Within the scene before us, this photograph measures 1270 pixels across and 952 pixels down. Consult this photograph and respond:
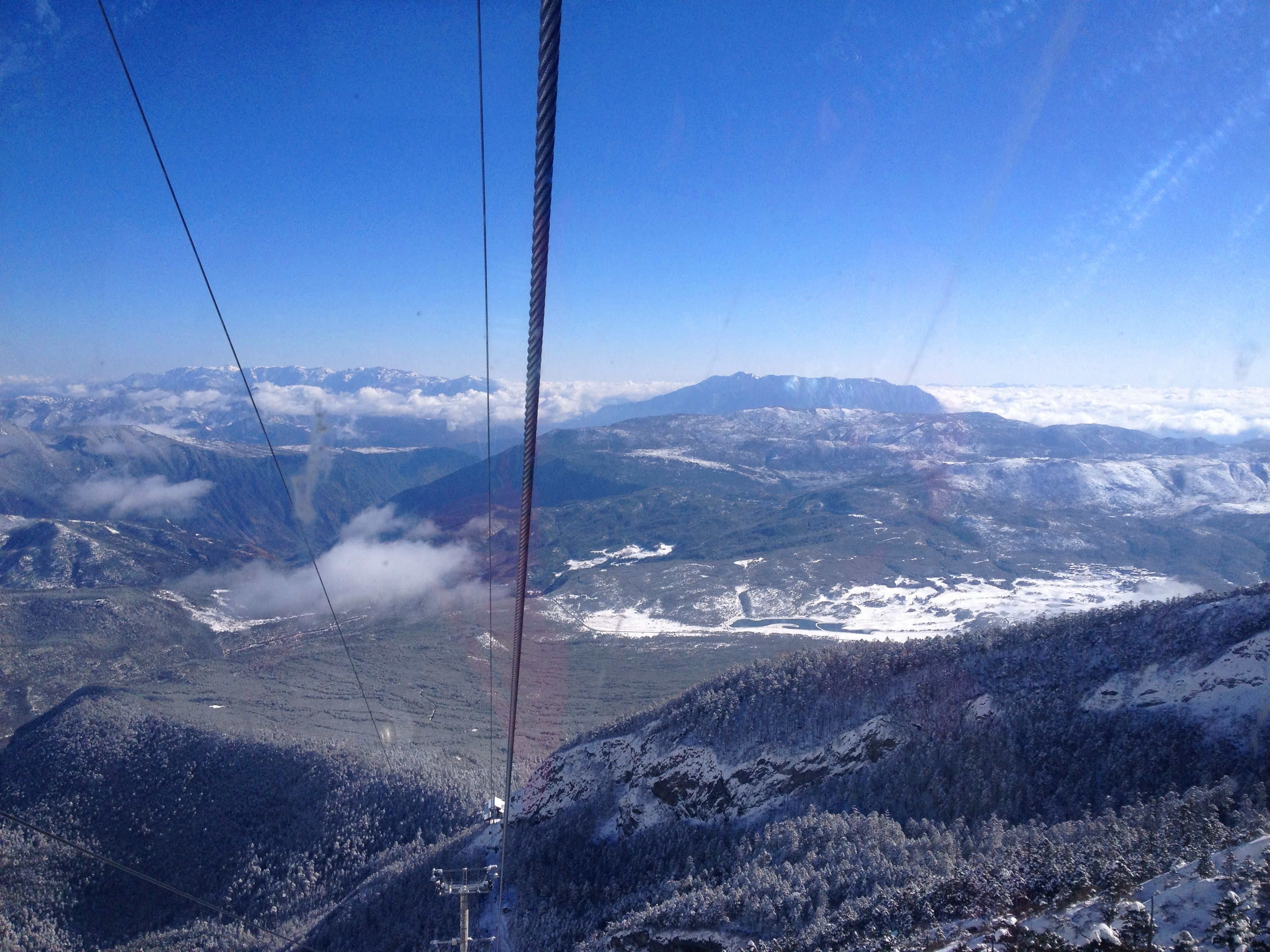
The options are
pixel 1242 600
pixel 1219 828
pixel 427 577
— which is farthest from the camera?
pixel 427 577

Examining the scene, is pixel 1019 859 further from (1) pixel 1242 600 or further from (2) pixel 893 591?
(2) pixel 893 591

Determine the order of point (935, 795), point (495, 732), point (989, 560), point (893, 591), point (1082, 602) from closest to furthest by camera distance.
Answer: point (935, 795) → point (495, 732) → point (1082, 602) → point (893, 591) → point (989, 560)

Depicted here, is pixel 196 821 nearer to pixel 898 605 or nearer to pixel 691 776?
pixel 691 776

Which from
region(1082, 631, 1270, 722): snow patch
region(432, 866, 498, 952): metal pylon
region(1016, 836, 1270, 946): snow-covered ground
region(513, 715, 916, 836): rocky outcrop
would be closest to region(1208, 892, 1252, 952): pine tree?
region(1016, 836, 1270, 946): snow-covered ground

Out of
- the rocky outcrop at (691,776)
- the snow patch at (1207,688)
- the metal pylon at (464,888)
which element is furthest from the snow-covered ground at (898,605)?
the metal pylon at (464,888)

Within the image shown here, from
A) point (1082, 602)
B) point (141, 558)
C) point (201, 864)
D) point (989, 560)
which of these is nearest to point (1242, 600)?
point (201, 864)

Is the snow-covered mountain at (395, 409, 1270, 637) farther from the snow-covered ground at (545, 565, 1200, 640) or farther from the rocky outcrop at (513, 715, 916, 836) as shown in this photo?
the rocky outcrop at (513, 715, 916, 836)

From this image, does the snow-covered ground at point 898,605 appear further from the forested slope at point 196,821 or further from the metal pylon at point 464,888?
the metal pylon at point 464,888
